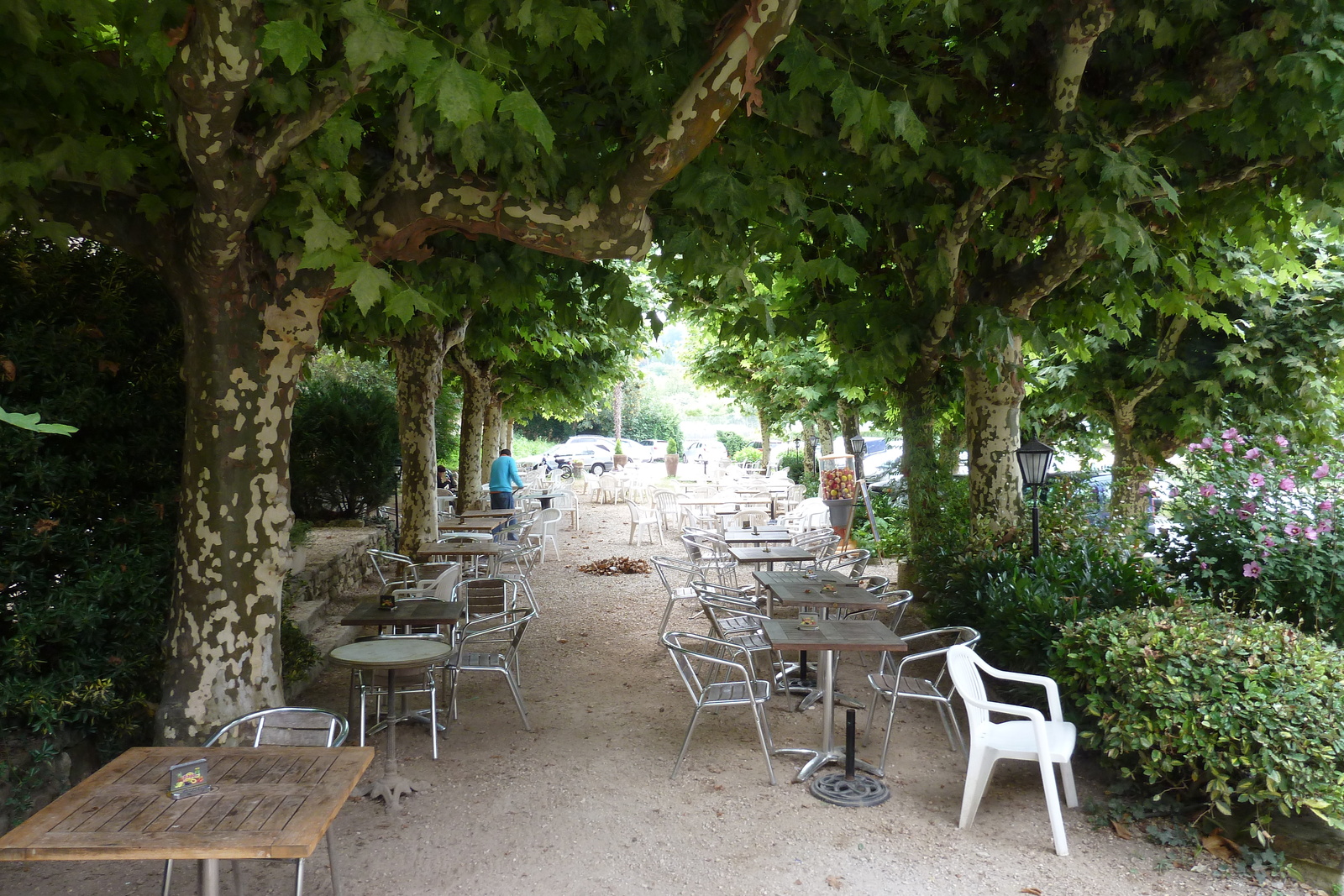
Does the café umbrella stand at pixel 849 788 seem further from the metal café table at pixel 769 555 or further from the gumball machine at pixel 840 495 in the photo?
the gumball machine at pixel 840 495

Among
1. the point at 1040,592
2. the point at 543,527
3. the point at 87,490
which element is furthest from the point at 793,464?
the point at 87,490

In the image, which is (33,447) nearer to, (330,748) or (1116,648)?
(330,748)

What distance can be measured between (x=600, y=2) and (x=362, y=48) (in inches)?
69.6

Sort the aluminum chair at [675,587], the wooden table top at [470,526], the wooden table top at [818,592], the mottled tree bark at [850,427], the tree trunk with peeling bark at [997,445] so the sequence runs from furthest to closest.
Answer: the mottled tree bark at [850,427] < the wooden table top at [470,526] < the tree trunk with peeling bark at [997,445] < the aluminum chair at [675,587] < the wooden table top at [818,592]

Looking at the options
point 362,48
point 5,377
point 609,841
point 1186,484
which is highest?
point 362,48

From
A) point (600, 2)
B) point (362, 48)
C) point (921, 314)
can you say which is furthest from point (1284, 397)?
point (362, 48)

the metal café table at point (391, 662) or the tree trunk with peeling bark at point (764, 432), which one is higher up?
the tree trunk with peeling bark at point (764, 432)

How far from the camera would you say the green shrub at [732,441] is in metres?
49.0

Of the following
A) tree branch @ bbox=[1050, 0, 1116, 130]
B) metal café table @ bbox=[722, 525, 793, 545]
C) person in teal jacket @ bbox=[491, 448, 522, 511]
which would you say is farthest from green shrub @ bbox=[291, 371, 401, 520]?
tree branch @ bbox=[1050, 0, 1116, 130]

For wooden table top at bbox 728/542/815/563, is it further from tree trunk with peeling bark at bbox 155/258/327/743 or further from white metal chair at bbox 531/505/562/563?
tree trunk with peeling bark at bbox 155/258/327/743

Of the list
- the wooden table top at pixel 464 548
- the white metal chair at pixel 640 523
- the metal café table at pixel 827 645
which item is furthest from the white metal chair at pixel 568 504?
the metal café table at pixel 827 645

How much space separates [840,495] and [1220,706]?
34.3 feet

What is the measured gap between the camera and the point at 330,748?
307 centimetres

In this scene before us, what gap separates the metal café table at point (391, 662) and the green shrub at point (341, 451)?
7.94 m
